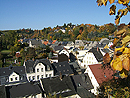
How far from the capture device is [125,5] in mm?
2791

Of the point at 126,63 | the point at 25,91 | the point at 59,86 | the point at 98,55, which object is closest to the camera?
the point at 126,63

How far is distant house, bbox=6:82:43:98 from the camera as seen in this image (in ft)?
59.2

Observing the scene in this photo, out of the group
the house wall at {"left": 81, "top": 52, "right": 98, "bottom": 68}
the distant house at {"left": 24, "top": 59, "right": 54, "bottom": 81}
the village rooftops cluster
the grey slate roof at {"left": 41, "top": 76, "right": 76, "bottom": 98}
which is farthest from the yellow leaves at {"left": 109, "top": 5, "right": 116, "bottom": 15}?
the house wall at {"left": 81, "top": 52, "right": 98, "bottom": 68}

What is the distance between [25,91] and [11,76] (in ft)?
22.1

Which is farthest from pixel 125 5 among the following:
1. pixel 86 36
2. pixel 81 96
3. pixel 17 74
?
pixel 86 36

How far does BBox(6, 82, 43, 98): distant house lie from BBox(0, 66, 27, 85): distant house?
4.91m

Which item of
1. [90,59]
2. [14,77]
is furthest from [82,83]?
[90,59]

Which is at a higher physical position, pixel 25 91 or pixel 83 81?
pixel 83 81

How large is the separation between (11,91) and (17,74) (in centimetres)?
588

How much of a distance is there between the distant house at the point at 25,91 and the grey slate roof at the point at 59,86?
1.14m

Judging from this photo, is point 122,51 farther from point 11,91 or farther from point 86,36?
point 86,36

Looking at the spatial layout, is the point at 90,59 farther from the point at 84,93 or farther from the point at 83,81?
the point at 84,93

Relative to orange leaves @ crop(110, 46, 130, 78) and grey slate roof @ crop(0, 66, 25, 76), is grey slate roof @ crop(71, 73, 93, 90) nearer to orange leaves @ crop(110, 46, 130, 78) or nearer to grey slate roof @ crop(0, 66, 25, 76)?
grey slate roof @ crop(0, 66, 25, 76)

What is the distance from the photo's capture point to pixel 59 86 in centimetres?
1959
